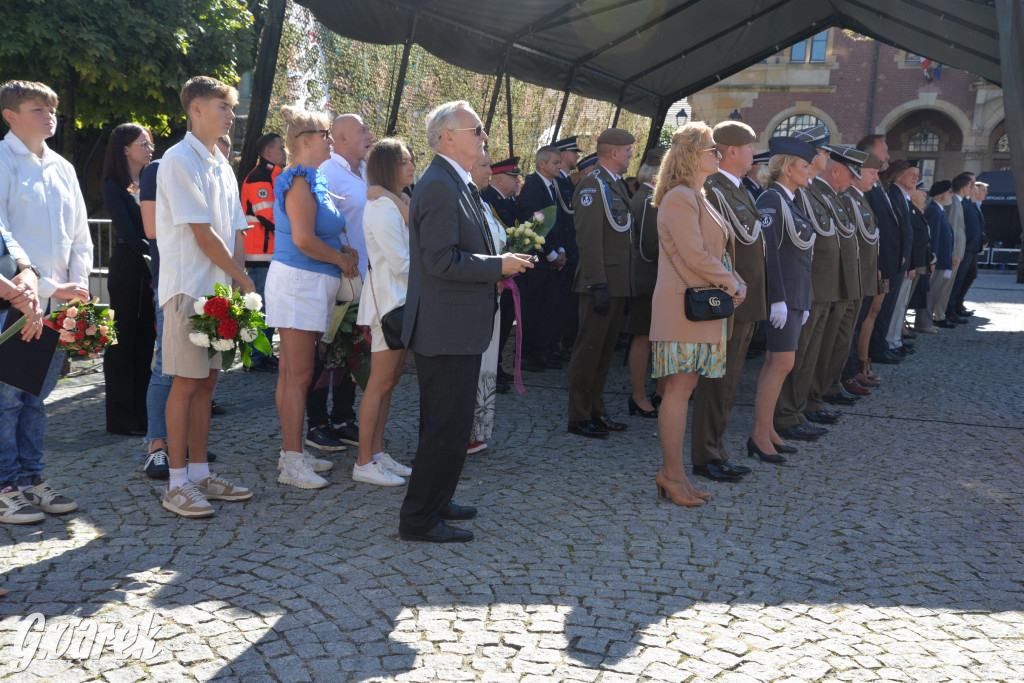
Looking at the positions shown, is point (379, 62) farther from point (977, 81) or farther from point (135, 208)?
point (977, 81)

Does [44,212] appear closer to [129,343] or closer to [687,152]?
[129,343]

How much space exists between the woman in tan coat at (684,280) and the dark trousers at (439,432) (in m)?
1.28

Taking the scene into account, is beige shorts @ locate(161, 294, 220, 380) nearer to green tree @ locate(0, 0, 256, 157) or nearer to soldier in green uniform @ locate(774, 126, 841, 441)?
soldier in green uniform @ locate(774, 126, 841, 441)

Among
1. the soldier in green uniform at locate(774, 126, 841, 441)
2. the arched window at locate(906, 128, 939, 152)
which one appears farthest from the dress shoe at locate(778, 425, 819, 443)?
the arched window at locate(906, 128, 939, 152)

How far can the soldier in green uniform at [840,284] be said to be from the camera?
6734 mm

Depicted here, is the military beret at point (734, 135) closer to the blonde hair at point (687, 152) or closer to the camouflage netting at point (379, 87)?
the blonde hair at point (687, 152)

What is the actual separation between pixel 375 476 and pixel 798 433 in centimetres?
321

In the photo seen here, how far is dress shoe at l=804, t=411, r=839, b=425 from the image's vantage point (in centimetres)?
709

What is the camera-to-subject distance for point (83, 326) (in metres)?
4.32

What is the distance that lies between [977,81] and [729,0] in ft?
92.9

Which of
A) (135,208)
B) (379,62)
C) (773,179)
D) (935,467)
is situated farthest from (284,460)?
(379,62)

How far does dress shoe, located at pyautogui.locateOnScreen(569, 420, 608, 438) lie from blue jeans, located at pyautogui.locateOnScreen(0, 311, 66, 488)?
11.3ft

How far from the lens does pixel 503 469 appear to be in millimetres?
5566

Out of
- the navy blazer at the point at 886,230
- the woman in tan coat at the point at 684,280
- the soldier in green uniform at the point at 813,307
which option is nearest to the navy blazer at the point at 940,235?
the navy blazer at the point at 886,230
